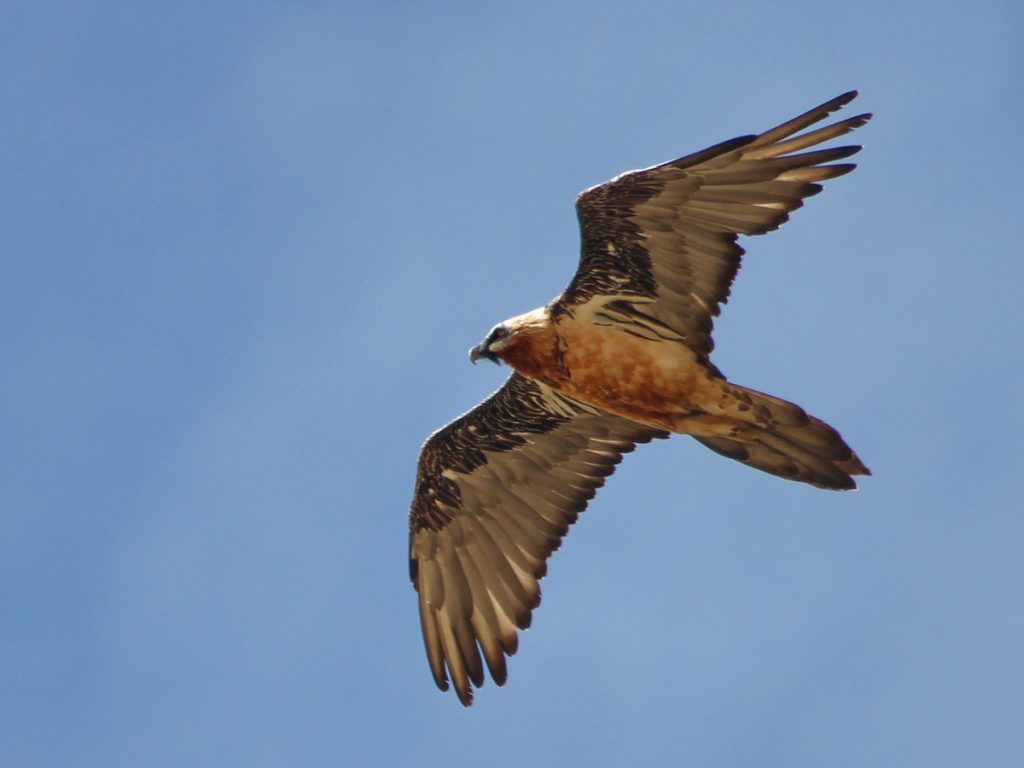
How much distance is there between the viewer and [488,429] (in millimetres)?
14023

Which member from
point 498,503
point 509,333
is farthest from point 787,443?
point 498,503

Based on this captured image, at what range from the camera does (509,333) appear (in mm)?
12844

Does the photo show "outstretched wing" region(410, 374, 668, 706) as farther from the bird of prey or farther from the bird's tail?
the bird's tail

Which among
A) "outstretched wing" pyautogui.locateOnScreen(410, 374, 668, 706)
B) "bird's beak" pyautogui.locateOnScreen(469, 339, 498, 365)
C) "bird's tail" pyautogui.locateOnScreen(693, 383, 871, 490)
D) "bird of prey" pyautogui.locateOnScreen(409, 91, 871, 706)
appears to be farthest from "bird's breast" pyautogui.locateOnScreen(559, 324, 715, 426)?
"outstretched wing" pyautogui.locateOnScreen(410, 374, 668, 706)

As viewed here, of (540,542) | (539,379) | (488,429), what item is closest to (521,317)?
(539,379)

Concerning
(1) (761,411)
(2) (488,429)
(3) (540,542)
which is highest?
(2) (488,429)

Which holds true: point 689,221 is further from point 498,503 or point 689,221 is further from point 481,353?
point 498,503

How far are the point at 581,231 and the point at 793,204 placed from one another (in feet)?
5.75

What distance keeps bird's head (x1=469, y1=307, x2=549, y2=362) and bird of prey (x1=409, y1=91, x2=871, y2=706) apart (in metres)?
0.01

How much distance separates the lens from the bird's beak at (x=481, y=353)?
12977 millimetres

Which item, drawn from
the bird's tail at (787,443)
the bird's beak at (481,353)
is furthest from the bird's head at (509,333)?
the bird's tail at (787,443)

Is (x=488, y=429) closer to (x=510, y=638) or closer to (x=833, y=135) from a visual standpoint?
(x=510, y=638)

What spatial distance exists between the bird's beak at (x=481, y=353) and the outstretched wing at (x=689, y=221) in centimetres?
75

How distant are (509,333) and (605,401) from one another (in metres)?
1.00
